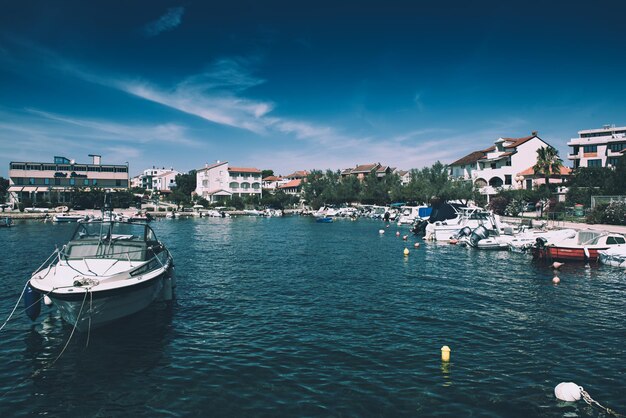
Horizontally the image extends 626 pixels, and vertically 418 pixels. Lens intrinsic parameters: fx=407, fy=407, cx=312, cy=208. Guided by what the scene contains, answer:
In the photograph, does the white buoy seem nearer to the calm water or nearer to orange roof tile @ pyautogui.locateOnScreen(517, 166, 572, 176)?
the calm water

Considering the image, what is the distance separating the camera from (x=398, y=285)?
1064 inches

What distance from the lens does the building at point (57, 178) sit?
11419 centimetres

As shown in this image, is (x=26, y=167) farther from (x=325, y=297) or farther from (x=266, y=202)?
(x=325, y=297)

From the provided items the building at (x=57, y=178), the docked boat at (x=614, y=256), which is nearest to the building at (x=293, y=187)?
the building at (x=57, y=178)

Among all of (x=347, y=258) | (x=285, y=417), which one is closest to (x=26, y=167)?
(x=347, y=258)

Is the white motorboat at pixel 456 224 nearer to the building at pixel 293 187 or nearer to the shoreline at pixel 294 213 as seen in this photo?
the shoreline at pixel 294 213

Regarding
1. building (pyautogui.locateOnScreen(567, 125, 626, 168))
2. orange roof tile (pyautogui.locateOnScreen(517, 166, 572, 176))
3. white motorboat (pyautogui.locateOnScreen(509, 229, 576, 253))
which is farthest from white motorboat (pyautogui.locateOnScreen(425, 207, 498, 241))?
building (pyautogui.locateOnScreen(567, 125, 626, 168))

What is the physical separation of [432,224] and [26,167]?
4577 inches

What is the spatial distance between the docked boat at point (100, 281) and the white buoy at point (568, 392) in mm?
15585

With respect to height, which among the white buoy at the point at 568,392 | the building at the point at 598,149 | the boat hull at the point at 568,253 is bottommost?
the white buoy at the point at 568,392

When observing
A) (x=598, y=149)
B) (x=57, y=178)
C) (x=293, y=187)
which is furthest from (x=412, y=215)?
(x=57, y=178)

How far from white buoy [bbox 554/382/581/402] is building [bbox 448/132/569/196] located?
3044 inches

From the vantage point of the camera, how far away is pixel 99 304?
15961 mm

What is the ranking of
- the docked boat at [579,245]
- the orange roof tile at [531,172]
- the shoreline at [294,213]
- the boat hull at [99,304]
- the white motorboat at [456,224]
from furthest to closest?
the orange roof tile at [531,172]
the white motorboat at [456,224]
the shoreline at [294,213]
the docked boat at [579,245]
the boat hull at [99,304]
